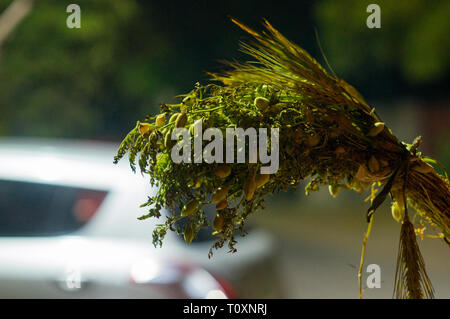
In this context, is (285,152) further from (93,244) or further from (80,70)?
(80,70)

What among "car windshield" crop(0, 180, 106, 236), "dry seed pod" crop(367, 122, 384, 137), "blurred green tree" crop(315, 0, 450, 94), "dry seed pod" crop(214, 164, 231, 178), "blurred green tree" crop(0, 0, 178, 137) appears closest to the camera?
"dry seed pod" crop(214, 164, 231, 178)

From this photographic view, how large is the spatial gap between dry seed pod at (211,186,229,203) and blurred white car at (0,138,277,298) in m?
1.63

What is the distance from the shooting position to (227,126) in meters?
1.20

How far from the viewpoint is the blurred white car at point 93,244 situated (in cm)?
272

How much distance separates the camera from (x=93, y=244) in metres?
2.89

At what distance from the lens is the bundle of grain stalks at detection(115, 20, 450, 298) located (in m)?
1.20

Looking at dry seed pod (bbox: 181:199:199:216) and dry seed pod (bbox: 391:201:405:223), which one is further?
dry seed pod (bbox: 391:201:405:223)

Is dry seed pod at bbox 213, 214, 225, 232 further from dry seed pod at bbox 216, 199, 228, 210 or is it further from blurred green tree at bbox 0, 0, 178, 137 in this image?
blurred green tree at bbox 0, 0, 178, 137

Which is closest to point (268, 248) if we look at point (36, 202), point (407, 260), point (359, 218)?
point (36, 202)

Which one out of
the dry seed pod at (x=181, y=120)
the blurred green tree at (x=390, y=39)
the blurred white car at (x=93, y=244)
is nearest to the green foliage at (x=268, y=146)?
the dry seed pod at (x=181, y=120)

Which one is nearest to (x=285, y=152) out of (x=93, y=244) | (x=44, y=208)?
(x=93, y=244)

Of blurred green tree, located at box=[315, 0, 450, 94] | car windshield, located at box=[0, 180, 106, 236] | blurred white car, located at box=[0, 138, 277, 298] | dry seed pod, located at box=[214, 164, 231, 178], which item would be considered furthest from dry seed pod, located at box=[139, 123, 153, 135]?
blurred green tree, located at box=[315, 0, 450, 94]

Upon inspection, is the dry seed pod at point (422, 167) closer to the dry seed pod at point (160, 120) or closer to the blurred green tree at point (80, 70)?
the dry seed pod at point (160, 120)

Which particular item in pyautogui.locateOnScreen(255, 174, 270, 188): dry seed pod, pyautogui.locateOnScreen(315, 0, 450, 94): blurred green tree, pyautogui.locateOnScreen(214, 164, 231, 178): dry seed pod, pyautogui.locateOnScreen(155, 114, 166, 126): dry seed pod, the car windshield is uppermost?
pyautogui.locateOnScreen(315, 0, 450, 94): blurred green tree
